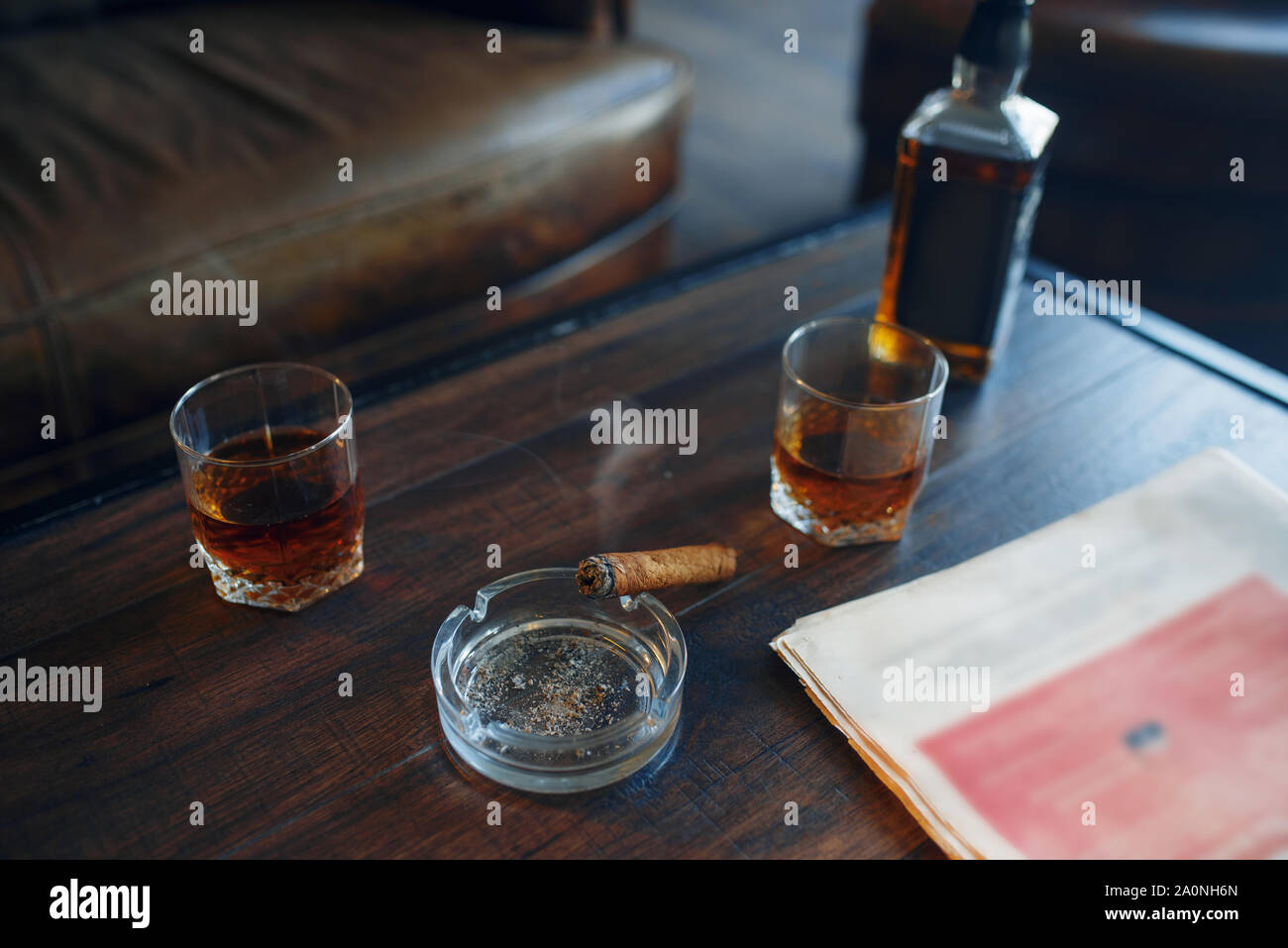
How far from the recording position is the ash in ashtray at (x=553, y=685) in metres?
0.60

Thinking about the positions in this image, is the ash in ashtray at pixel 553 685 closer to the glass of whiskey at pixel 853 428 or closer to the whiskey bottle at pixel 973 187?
the glass of whiskey at pixel 853 428

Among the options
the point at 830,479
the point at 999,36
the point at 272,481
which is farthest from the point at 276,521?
the point at 999,36

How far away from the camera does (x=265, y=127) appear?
1337 millimetres

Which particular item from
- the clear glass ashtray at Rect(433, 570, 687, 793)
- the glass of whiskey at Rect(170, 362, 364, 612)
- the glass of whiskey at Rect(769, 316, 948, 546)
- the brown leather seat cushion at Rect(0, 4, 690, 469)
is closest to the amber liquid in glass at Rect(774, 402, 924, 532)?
the glass of whiskey at Rect(769, 316, 948, 546)

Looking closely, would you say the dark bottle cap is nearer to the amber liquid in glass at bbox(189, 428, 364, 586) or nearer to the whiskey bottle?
the whiskey bottle

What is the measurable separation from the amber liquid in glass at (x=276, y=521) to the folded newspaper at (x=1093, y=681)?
0.28 metres

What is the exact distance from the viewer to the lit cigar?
637 millimetres

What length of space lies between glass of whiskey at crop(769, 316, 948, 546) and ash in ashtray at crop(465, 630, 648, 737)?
18 centimetres

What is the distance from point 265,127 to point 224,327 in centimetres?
27

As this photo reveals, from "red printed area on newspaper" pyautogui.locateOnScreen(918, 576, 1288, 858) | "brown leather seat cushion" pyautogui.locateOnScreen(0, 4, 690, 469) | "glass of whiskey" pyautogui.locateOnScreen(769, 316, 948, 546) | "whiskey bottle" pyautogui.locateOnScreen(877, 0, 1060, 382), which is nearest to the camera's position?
"red printed area on newspaper" pyautogui.locateOnScreen(918, 576, 1288, 858)

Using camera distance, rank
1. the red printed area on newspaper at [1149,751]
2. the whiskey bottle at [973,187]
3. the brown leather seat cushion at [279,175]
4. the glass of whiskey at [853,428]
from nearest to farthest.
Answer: the red printed area on newspaper at [1149,751] → the glass of whiskey at [853,428] → the whiskey bottle at [973,187] → the brown leather seat cushion at [279,175]

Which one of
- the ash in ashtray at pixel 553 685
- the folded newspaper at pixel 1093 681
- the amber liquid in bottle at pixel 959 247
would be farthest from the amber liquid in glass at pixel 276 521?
the amber liquid in bottle at pixel 959 247
